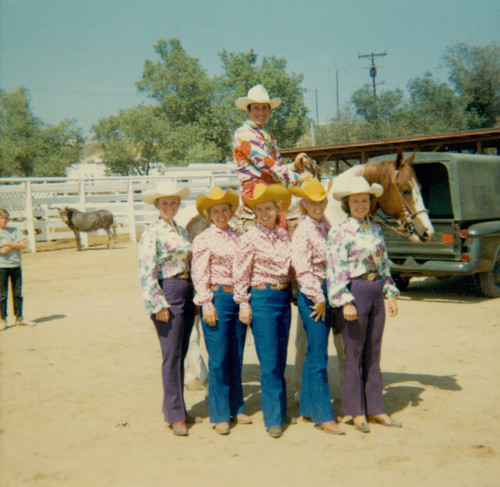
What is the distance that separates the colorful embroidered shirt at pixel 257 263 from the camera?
12.4 ft

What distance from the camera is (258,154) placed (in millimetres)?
4477

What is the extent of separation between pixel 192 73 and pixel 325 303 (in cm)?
5447

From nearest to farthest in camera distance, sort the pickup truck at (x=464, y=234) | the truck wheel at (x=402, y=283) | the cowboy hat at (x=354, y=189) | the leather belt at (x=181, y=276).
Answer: the cowboy hat at (x=354, y=189)
the leather belt at (x=181, y=276)
the pickup truck at (x=464, y=234)
the truck wheel at (x=402, y=283)

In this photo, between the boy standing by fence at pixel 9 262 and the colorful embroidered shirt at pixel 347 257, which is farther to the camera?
the boy standing by fence at pixel 9 262

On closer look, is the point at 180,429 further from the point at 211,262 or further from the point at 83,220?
the point at 83,220

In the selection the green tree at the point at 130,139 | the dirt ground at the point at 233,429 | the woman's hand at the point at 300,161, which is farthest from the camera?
the green tree at the point at 130,139

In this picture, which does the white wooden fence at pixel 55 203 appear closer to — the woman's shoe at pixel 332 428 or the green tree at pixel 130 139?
the woman's shoe at pixel 332 428

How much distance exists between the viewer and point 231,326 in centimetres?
396

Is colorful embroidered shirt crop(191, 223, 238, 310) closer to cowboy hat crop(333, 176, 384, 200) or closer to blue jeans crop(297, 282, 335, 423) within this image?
blue jeans crop(297, 282, 335, 423)

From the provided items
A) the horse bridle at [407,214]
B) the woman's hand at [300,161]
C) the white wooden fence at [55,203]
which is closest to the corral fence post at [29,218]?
the white wooden fence at [55,203]

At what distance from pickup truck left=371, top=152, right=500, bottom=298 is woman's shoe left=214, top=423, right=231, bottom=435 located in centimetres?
521

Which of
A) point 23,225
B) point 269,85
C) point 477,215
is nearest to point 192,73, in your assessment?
point 269,85

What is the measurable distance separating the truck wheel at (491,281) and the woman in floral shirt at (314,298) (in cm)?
550

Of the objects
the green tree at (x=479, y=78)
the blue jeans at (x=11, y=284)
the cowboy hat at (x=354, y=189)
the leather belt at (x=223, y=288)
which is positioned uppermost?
the green tree at (x=479, y=78)
